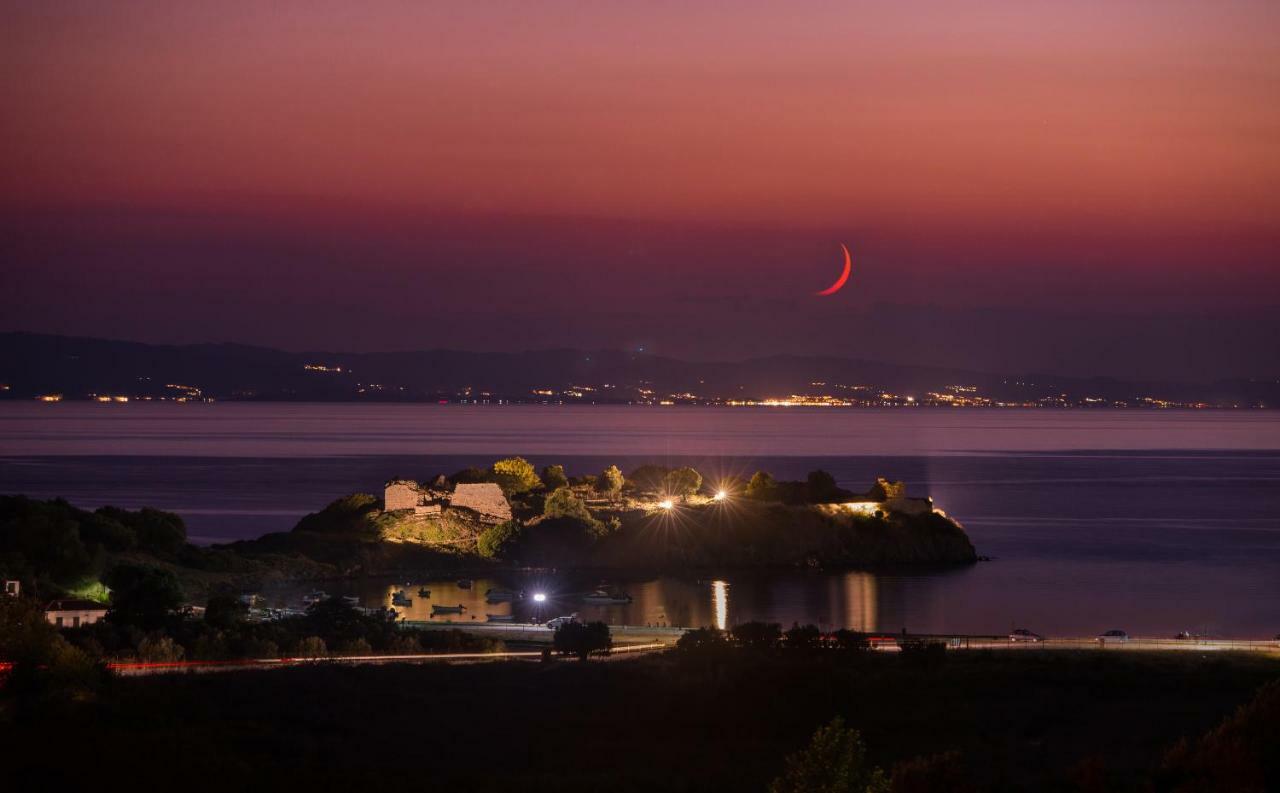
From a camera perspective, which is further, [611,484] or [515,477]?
[611,484]

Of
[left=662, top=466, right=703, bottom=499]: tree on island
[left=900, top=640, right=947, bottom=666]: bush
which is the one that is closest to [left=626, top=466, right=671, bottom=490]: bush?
[left=662, top=466, right=703, bottom=499]: tree on island

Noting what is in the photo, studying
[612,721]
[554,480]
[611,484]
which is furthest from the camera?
[611,484]

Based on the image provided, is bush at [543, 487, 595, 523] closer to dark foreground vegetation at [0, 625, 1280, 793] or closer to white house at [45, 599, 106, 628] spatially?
white house at [45, 599, 106, 628]

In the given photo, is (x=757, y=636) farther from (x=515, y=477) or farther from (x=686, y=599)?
(x=515, y=477)

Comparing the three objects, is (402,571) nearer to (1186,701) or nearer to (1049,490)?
(1186,701)

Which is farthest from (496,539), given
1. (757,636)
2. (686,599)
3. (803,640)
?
(803,640)

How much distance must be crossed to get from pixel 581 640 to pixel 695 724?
22.3 ft

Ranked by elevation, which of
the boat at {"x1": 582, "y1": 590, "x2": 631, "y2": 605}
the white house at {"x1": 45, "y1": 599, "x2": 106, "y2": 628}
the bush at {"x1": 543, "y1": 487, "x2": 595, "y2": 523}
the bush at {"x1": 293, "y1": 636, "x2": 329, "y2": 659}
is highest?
the bush at {"x1": 543, "y1": 487, "x2": 595, "y2": 523}

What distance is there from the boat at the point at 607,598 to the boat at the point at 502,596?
1853mm

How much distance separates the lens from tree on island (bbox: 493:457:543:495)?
5741 centimetres

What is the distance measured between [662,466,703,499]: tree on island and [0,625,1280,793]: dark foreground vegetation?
31.9 m

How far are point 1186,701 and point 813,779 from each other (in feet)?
43.0

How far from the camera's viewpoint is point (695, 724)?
2230 cm

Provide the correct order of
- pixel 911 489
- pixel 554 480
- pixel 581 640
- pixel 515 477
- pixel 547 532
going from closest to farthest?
pixel 581 640, pixel 547 532, pixel 515 477, pixel 554 480, pixel 911 489
